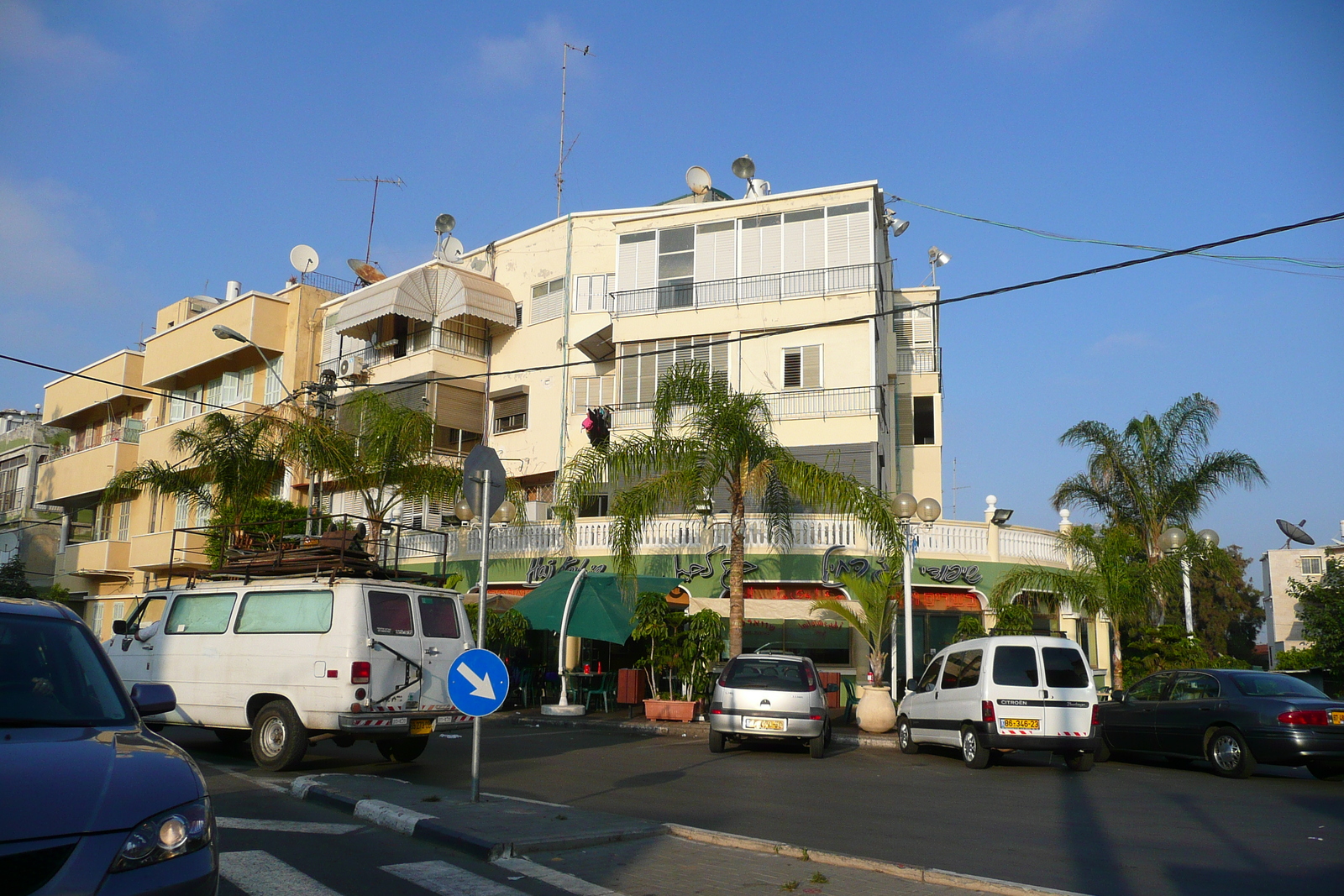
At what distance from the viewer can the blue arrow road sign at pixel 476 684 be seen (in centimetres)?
932

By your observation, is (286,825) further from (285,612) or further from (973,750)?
(973,750)

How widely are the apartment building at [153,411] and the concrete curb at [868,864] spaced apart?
31.3 metres

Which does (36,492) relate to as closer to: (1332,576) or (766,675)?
(766,675)

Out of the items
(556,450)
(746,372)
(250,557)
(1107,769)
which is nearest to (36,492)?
(556,450)

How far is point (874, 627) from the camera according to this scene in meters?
21.7

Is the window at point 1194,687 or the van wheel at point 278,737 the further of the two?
the window at point 1194,687

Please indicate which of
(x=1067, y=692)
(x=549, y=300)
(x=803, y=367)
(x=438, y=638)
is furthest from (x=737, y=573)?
(x=549, y=300)

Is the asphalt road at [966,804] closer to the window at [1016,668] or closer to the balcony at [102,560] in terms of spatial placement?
the window at [1016,668]

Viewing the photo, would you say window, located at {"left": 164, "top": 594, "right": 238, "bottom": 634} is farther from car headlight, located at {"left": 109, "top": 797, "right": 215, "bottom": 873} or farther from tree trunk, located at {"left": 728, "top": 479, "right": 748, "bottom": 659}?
tree trunk, located at {"left": 728, "top": 479, "right": 748, "bottom": 659}

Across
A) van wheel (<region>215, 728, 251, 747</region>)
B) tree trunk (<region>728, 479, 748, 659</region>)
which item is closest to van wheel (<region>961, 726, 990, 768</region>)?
tree trunk (<region>728, 479, 748, 659</region>)

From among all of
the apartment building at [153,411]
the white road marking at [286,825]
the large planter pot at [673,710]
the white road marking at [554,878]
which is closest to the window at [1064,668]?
the large planter pot at [673,710]

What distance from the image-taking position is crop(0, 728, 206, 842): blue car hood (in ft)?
13.0

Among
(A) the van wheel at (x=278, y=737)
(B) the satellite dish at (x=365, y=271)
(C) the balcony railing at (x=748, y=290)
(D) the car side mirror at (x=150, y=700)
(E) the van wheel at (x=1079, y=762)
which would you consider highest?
(B) the satellite dish at (x=365, y=271)

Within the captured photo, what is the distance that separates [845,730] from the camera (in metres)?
20.4
